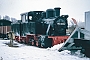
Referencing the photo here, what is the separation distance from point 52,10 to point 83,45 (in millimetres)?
7004

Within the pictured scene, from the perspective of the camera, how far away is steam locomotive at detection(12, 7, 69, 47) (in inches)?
535

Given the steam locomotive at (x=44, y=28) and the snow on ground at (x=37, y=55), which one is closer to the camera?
the snow on ground at (x=37, y=55)

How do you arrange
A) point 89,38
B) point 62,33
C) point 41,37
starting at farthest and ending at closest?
1. point 62,33
2. point 41,37
3. point 89,38

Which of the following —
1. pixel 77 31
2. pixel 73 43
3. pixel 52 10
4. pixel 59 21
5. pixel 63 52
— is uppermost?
pixel 52 10

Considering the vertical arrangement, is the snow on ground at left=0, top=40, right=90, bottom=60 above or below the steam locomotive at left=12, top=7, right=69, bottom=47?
below

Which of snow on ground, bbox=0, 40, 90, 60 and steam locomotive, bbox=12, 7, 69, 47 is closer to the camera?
snow on ground, bbox=0, 40, 90, 60

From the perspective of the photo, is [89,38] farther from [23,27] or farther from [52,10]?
[23,27]

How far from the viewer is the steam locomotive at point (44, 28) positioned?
13.6 meters

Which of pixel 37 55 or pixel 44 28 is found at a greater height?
pixel 44 28

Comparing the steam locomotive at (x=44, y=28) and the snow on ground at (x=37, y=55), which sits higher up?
the steam locomotive at (x=44, y=28)

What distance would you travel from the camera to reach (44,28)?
15773mm

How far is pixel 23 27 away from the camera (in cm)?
1838

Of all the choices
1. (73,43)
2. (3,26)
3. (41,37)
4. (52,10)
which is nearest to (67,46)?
(73,43)

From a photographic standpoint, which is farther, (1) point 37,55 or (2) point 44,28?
(2) point 44,28
